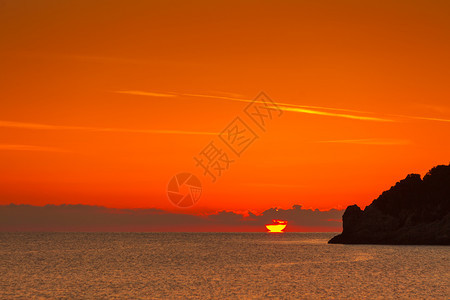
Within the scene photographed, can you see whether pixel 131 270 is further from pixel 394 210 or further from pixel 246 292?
pixel 394 210

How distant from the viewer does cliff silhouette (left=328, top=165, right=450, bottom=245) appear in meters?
184

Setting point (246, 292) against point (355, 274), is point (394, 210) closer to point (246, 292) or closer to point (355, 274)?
point (355, 274)

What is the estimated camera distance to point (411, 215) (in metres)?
190

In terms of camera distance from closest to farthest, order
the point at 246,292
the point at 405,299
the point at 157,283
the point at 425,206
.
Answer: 1. the point at 405,299
2. the point at 246,292
3. the point at 157,283
4. the point at 425,206

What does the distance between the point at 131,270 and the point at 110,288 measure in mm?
26843

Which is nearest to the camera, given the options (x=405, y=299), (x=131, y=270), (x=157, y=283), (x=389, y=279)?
(x=405, y=299)

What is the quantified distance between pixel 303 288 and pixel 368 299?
1089 centimetres

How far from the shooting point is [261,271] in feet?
307

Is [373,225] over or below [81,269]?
over

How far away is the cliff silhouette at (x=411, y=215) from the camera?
184275mm

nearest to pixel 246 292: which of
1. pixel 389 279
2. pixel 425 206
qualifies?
pixel 389 279

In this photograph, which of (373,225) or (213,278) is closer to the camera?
(213,278)

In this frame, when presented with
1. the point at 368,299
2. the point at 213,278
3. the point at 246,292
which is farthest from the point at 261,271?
the point at 368,299

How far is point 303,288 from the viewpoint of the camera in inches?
2699
